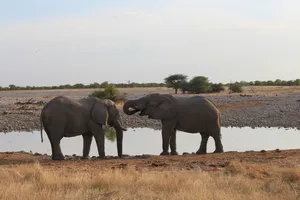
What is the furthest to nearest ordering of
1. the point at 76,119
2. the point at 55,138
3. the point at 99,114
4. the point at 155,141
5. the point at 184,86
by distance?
the point at 184,86 → the point at 155,141 → the point at 99,114 → the point at 76,119 → the point at 55,138

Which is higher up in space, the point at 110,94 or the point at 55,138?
the point at 110,94

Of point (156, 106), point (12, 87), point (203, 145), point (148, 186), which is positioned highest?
point (12, 87)

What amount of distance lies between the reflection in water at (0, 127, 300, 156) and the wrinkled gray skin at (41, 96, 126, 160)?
3.97 meters

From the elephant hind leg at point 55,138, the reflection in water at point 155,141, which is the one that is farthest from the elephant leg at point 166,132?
the elephant hind leg at point 55,138

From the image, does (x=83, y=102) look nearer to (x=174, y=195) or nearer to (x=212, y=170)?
(x=212, y=170)

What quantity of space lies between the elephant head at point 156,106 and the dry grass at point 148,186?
7.21 meters

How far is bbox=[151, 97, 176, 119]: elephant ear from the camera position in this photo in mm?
19938

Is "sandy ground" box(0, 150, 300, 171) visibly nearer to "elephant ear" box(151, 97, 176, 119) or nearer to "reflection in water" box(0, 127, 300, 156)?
"elephant ear" box(151, 97, 176, 119)

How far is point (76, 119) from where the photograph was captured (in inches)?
715

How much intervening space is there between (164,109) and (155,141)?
274 inches

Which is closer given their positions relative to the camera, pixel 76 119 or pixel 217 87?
pixel 76 119

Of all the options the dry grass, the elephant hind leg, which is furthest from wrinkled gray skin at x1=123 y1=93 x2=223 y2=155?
the dry grass

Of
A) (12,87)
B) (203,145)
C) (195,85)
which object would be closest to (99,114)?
(203,145)

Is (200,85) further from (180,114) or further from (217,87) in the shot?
(180,114)
